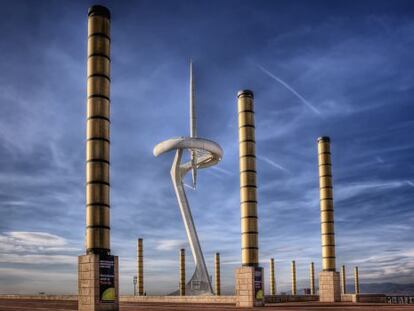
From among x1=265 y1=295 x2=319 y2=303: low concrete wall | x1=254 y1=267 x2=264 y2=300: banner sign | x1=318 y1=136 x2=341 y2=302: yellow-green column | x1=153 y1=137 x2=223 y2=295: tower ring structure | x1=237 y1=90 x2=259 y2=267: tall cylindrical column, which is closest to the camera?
x1=254 y1=267 x2=264 y2=300: banner sign

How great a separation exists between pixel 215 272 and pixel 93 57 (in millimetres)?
45458

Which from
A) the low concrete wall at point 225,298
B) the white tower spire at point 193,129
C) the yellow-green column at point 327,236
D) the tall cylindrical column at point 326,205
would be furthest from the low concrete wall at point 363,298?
the white tower spire at point 193,129

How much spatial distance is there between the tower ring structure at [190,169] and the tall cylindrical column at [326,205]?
1069 cm

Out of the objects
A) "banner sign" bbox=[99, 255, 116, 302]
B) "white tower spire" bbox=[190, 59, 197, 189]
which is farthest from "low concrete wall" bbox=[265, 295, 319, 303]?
"banner sign" bbox=[99, 255, 116, 302]

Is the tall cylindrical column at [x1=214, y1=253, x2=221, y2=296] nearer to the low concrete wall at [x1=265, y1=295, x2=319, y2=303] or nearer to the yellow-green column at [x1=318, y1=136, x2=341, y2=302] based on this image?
the low concrete wall at [x1=265, y1=295, x2=319, y2=303]

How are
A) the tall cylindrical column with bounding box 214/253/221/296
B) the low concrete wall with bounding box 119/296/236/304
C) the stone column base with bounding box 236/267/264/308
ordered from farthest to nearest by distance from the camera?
the tall cylindrical column with bounding box 214/253/221/296 < the low concrete wall with bounding box 119/296/236/304 < the stone column base with bounding box 236/267/264/308

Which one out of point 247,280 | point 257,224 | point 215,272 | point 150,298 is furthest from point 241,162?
point 215,272

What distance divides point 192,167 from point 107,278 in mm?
26428

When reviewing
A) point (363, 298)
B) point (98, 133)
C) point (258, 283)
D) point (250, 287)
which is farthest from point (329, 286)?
point (98, 133)

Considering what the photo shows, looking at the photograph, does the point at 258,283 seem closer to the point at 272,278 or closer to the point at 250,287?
the point at 250,287

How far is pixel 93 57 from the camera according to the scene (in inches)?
992

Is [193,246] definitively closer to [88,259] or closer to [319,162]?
[319,162]

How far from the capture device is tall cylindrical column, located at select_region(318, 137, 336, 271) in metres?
38.4

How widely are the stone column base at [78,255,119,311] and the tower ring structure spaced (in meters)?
23.9
